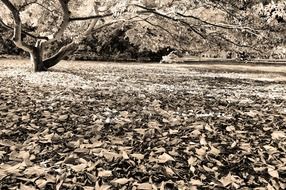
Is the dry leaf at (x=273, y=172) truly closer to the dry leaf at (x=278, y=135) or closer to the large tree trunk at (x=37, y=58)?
the dry leaf at (x=278, y=135)

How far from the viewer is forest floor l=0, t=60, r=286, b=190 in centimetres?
441

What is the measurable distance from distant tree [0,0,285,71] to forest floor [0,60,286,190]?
5.17 meters

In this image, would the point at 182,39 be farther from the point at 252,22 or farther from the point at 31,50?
the point at 31,50

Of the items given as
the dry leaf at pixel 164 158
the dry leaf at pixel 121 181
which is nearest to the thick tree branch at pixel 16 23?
the dry leaf at pixel 164 158

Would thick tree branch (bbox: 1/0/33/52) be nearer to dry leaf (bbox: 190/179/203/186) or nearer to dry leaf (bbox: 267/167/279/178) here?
dry leaf (bbox: 190/179/203/186)

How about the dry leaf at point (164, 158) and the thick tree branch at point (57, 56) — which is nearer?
the dry leaf at point (164, 158)

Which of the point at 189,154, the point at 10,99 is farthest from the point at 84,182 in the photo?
the point at 10,99

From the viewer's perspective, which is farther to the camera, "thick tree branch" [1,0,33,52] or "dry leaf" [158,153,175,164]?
"thick tree branch" [1,0,33,52]

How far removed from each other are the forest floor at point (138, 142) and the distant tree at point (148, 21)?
Answer: 17.0 feet

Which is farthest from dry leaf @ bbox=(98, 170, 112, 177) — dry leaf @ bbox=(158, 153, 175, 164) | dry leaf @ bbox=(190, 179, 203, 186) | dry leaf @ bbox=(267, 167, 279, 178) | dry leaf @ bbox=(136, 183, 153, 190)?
dry leaf @ bbox=(267, 167, 279, 178)

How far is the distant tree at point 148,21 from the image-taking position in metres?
13.9

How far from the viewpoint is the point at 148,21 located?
17.3 metres

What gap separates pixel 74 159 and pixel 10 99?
13.6 ft

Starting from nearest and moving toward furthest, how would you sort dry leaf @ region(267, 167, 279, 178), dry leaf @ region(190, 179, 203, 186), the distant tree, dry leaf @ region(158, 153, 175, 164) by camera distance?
dry leaf @ region(190, 179, 203, 186), dry leaf @ region(267, 167, 279, 178), dry leaf @ region(158, 153, 175, 164), the distant tree
